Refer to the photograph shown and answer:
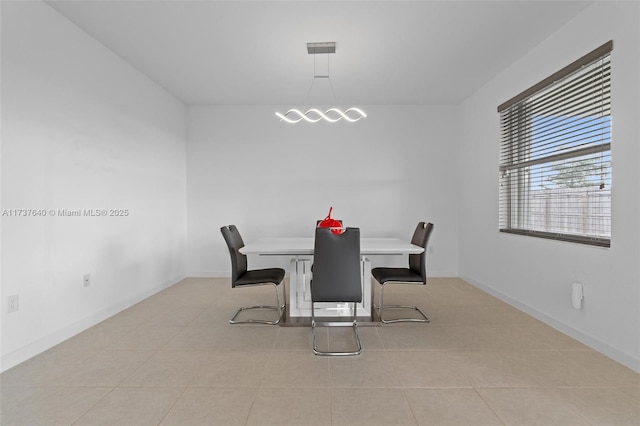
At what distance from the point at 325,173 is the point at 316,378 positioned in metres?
3.70

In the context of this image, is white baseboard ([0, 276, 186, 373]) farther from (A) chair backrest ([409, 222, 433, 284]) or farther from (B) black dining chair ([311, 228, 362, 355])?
(A) chair backrest ([409, 222, 433, 284])

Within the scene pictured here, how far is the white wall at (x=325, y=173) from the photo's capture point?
18.1ft

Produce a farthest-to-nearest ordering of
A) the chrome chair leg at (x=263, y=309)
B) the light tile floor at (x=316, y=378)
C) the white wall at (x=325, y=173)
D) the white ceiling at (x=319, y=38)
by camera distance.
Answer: the white wall at (x=325, y=173)
the chrome chair leg at (x=263, y=309)
the white ceiling at (x=319, y=38)
the light tile floor at (x=316, y=378)

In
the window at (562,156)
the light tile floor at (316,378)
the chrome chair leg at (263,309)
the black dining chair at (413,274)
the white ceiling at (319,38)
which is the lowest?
the light tile floor at (316,378)

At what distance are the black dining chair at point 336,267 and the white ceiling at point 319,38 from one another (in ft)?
6.09

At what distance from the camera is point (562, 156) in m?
3.12

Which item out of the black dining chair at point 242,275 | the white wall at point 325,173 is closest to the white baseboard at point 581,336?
the white wall at point 325,173

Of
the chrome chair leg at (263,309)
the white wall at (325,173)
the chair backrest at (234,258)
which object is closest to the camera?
the chair backrest at (234,258)

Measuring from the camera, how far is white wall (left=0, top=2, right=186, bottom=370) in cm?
248

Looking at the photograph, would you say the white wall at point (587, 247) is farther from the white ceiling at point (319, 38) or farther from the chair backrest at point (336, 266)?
the chair backrest at point (336, 266)

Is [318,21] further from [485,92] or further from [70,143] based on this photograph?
[485,92]

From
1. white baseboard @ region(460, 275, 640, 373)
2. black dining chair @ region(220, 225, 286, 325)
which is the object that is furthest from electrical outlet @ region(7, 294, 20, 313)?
white baseboard @ region(460, 275, 640, 373)

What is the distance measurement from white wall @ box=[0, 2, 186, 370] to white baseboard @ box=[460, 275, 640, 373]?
4293 millimetres

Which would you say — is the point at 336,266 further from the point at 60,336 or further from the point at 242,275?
the point at 60,336
